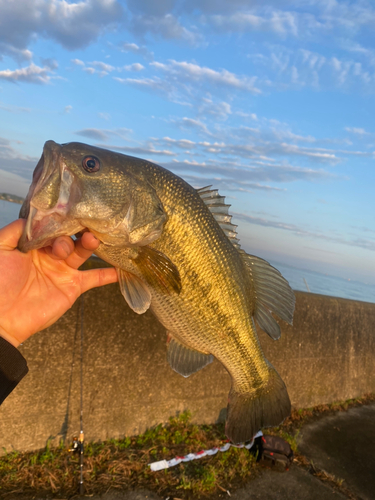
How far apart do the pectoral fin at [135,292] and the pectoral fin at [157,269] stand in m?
0.09

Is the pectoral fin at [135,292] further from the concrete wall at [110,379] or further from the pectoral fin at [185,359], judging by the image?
the concrete wall at [110,379]

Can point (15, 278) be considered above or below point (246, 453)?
above

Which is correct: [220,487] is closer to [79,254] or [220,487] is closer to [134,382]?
[134,382]

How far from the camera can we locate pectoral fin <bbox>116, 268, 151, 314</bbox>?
98.7 inches

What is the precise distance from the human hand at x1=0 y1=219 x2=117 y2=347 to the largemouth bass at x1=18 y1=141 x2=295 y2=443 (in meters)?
0.13

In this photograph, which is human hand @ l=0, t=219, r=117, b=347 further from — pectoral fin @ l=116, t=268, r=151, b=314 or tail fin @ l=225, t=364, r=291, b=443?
tail fin @ l=225, t=364, r=291, b=443

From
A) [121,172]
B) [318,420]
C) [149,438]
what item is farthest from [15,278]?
[318,420]

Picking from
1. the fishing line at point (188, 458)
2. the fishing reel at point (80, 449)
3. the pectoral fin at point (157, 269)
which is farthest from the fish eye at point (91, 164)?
the fishing line at point (188, 458)

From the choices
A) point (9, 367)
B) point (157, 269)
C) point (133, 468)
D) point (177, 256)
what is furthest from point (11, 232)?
point (133, 468)

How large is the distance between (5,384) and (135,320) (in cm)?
169

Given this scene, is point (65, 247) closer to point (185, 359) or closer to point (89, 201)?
point (89, 201)

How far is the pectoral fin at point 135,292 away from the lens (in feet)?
8.23

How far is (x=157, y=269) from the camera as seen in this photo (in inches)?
96.7

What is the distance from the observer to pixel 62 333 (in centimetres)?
335
